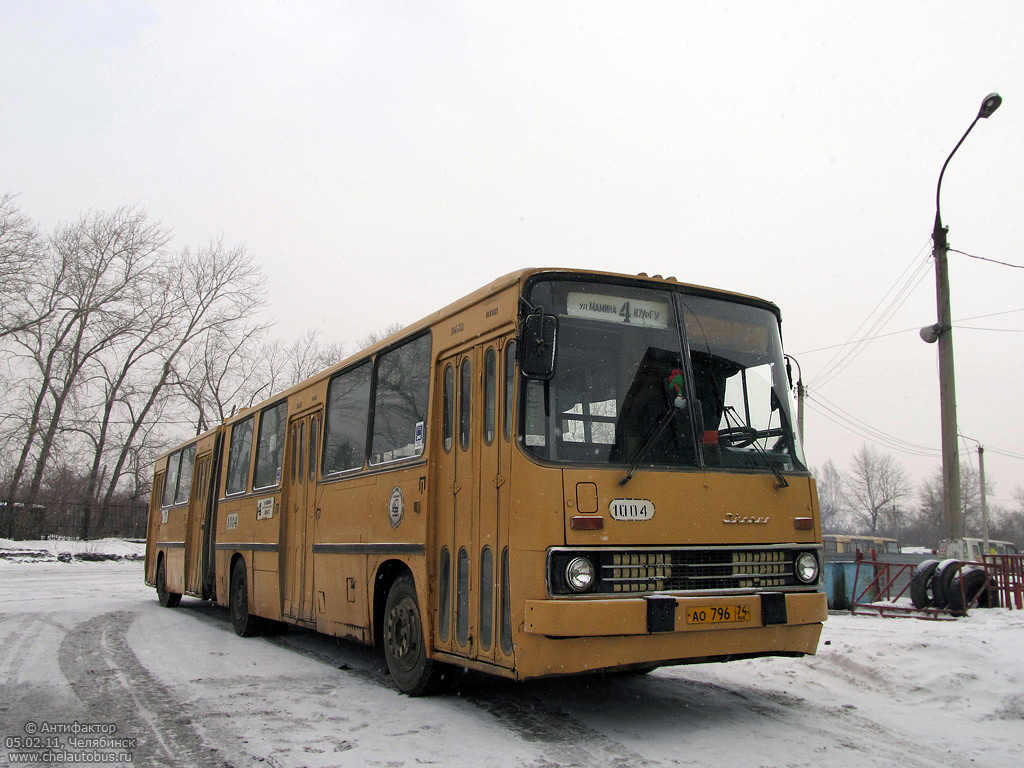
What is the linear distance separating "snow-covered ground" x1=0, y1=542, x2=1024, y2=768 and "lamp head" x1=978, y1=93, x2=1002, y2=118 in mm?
8663

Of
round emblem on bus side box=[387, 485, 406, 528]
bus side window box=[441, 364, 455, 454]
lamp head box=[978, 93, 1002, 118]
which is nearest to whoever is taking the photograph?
bus side window box=[441, 364, 455, 454]

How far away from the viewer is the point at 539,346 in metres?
5.59

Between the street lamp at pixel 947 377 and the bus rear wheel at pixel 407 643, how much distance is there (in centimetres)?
1043

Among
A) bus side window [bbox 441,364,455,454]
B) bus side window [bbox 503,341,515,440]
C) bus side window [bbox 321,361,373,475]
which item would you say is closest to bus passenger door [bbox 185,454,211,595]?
bus side window [bbox 321,361,373,475]

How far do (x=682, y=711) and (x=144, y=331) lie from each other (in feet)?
133

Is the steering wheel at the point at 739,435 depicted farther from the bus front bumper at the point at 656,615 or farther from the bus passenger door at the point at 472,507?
the bus passenger door at the point at 472,507

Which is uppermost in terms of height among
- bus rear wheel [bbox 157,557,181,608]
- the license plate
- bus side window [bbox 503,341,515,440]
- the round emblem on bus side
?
bus side window [bbox 503,341,515,440]

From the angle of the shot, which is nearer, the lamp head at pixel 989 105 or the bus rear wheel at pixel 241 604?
the bus rear wheel at pixel 241 604

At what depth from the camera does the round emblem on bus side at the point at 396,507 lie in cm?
743

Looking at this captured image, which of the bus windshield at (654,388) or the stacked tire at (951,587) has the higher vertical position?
the bus windshield at (654,388)

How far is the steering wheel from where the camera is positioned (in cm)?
623

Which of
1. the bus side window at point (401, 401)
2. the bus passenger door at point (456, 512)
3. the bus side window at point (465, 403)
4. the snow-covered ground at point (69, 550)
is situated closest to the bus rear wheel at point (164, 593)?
the bus side window at point (401, 401)

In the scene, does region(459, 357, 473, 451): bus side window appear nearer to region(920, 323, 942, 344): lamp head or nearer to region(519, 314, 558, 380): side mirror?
region(519, 314, 558, 380): side mirror

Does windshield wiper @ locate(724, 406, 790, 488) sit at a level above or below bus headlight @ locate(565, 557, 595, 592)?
above
